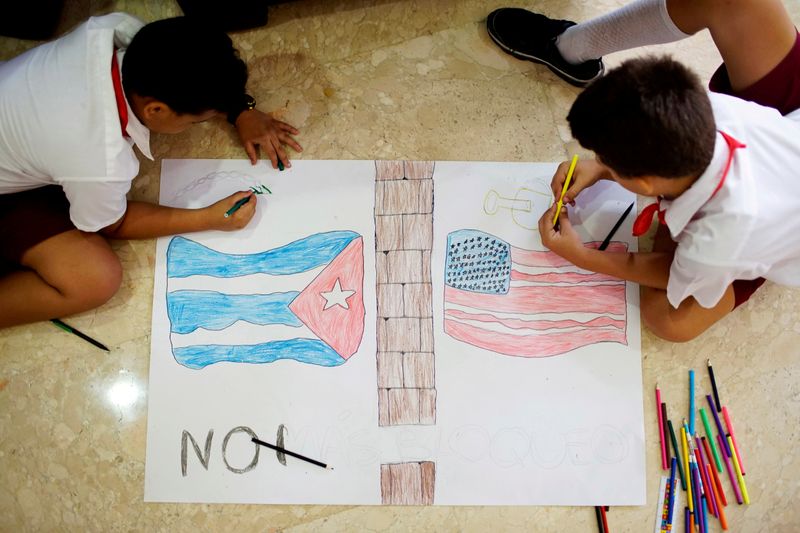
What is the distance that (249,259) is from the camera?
3.52 ft

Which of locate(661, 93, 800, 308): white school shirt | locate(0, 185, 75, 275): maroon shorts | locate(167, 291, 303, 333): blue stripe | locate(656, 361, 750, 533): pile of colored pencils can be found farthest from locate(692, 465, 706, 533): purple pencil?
locate(0, 185, 75, 275): maroon shorts

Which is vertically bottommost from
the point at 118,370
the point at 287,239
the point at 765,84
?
the point at 118,370

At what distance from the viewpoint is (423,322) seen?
1.07m

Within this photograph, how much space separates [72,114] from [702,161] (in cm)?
87

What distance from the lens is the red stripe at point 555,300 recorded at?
42.5 inches

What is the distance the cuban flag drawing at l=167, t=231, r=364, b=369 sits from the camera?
3.48 feet

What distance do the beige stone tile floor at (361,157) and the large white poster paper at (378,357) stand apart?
0.04m

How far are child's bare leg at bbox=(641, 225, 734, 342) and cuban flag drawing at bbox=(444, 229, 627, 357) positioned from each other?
1.7 inches

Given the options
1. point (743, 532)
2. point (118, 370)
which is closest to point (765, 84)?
point (743, 532)

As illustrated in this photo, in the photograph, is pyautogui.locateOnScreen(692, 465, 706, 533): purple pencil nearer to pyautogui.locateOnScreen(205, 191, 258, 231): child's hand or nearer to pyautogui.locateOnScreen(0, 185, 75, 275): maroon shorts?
pyautogui.locateOnScreen(205, 191, 258, 231): child's hand

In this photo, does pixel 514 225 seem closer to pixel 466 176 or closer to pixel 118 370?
pixel 466 176

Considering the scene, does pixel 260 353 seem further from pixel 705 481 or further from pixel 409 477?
pixel 705 481

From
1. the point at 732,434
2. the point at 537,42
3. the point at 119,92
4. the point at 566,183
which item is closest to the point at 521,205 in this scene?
the point at 566,183

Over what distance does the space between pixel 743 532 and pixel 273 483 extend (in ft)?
2.67
